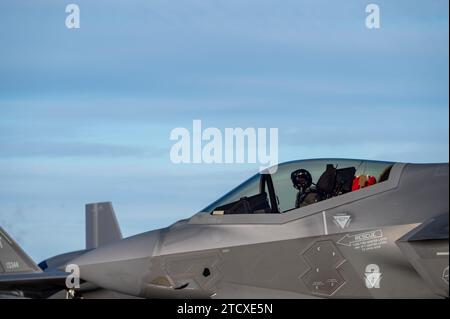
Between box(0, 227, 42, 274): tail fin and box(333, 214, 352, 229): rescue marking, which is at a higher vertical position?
box(333, 214, 352, 229): rescue marking

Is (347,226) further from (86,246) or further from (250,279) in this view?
(86,246)

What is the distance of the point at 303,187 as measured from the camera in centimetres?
1287

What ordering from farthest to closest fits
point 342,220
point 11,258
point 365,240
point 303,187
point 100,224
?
point 100,224
point 11,258
point 303,187
point 342,220
point 365,240

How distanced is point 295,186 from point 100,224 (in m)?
21.2

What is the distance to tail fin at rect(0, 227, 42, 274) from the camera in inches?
1067

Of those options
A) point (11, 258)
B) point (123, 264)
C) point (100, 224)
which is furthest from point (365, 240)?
point (100, 224)

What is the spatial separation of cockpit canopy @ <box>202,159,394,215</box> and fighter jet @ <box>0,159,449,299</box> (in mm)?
16

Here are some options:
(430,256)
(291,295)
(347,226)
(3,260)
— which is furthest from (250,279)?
(3,260)

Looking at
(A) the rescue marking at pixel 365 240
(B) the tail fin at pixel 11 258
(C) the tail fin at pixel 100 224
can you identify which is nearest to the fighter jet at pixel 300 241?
(A) the rescue marking at pixel 365 240

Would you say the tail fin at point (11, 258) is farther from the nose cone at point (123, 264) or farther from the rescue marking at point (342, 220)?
the rescue marking at point (342, 220)

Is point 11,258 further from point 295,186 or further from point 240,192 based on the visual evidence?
point 295,186

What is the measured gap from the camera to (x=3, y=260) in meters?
27.3

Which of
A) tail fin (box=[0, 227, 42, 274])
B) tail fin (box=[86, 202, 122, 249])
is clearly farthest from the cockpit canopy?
tail fin (box=[86, 202, 122, 249])

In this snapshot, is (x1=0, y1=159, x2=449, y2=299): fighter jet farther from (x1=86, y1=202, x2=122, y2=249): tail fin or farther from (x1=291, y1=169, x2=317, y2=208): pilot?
(x1=86, y1=202, x2=122, y2=249): tail fin
